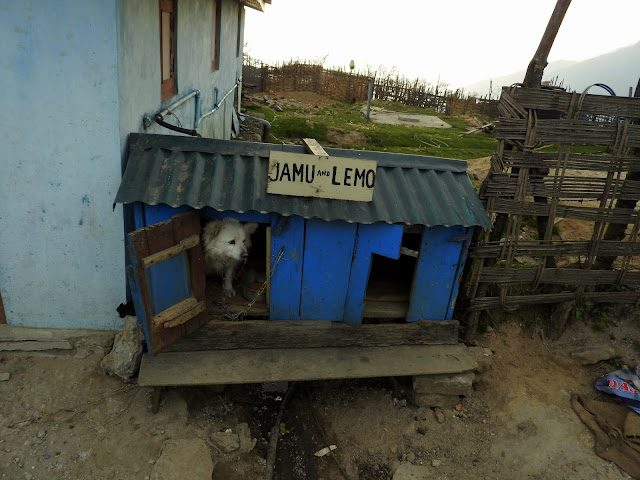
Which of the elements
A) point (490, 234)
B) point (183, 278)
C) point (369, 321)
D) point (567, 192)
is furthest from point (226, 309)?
point (567, 192)

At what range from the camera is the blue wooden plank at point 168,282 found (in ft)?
13.2

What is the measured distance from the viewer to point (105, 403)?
4359 mm

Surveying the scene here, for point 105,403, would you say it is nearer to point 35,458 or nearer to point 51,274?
point 35,458

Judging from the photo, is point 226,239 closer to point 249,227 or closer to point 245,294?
point 249,227

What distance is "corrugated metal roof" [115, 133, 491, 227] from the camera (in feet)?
13.1

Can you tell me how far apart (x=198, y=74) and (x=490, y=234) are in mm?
5492

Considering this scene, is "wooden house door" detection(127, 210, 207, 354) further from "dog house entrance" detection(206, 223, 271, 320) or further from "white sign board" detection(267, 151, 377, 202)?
"white sign board" detection(267, 151, 377, 202)

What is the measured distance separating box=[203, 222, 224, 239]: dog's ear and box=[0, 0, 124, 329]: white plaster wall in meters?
0.81

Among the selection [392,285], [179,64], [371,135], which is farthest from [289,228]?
[371,135]

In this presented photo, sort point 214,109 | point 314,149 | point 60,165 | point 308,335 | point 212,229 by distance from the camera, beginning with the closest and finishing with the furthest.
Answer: point 60,165 → point 314,149 → point 212,229 → point 308,335 → point 214,109

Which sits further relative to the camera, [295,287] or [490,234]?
[490,234]

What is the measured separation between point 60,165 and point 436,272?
3.75 m

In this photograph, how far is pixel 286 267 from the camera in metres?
4.53

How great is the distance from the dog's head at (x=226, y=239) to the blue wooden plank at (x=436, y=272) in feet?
5.96
